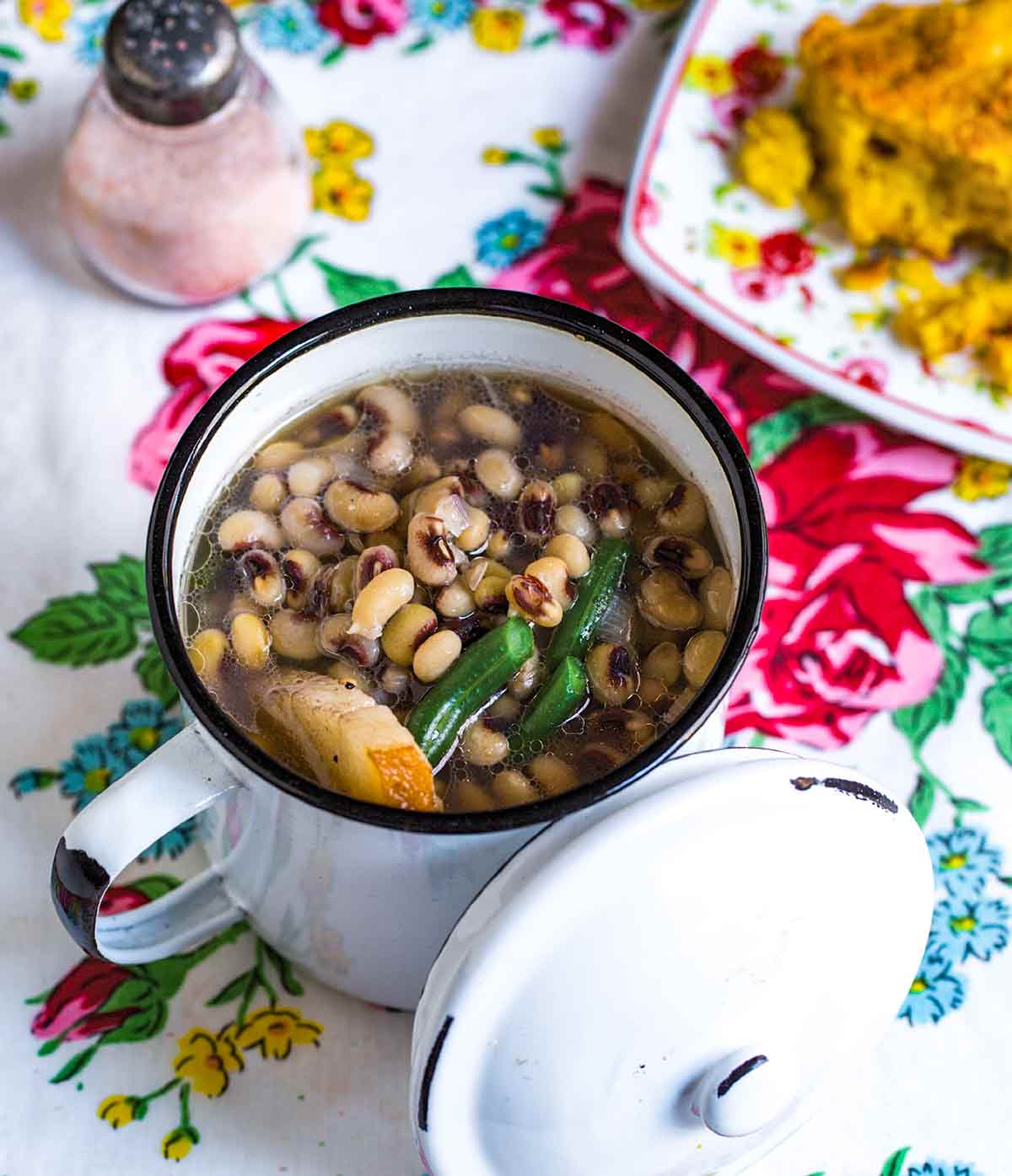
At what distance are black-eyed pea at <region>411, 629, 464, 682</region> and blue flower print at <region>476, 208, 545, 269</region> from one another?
0.51m

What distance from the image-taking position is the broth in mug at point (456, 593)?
2.48 feet

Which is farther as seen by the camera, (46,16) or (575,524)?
(46,16)

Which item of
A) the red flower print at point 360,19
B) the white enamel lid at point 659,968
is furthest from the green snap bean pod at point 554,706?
the red flower print at point 360,19

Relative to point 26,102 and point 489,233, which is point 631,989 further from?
point 26,102

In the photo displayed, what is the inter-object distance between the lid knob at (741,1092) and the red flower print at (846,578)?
1.10 ft

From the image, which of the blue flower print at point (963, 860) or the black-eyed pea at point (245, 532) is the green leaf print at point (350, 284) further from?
the blue flower print at point (963, 860)

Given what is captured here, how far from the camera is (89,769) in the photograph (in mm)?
981

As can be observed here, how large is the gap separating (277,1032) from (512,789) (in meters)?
0.27

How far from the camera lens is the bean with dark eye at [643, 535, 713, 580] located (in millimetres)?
800

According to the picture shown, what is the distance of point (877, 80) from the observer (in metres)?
1.16

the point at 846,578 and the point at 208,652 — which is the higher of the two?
the point at 208,652

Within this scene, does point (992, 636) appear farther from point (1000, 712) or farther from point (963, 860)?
point (963, 860)

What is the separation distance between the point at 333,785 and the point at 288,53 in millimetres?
826

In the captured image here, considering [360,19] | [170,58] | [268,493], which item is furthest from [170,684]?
[360,19]
